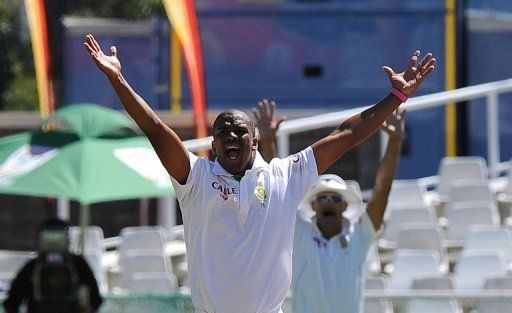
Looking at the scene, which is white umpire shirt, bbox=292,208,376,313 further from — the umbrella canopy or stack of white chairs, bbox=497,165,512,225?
stack of white chairs, bbox=497,165,512,225

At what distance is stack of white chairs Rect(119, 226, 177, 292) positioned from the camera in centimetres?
1084

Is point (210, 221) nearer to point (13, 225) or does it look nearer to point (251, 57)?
point (13, 225)

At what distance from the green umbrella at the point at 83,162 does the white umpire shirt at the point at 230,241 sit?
11.7ft

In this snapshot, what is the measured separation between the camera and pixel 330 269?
25.0 feet

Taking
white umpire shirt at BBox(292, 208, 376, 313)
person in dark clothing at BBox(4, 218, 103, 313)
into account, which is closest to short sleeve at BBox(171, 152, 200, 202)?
white umpire shirt at BBox(292, 208, 376, 313)

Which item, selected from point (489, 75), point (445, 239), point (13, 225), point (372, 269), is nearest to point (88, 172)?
point (372, 269)

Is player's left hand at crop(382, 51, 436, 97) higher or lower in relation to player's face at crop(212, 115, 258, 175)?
higher

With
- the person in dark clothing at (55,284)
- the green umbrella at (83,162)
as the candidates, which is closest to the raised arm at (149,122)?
the person in dark clothing at (55,284)

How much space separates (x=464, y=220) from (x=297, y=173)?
5954mm

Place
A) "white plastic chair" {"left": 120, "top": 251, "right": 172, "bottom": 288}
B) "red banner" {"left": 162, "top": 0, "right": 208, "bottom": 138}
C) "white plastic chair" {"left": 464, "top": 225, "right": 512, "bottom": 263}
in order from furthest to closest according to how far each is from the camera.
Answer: "red banner" {"left": 162, "top": 0, "right": 208, "bottom": 138} < "white plastic chair" {"left": 120, "top": 251, "right": 172, "bottom": 288} < "white plastic chair" {"left": 464, "top": 225, "right": 512, "bottom": 263}

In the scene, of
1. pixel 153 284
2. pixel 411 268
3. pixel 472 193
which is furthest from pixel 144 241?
pixel 472 193

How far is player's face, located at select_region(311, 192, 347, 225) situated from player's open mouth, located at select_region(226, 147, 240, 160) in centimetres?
210

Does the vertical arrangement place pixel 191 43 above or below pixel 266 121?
above

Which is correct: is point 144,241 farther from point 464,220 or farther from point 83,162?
point 83,162
